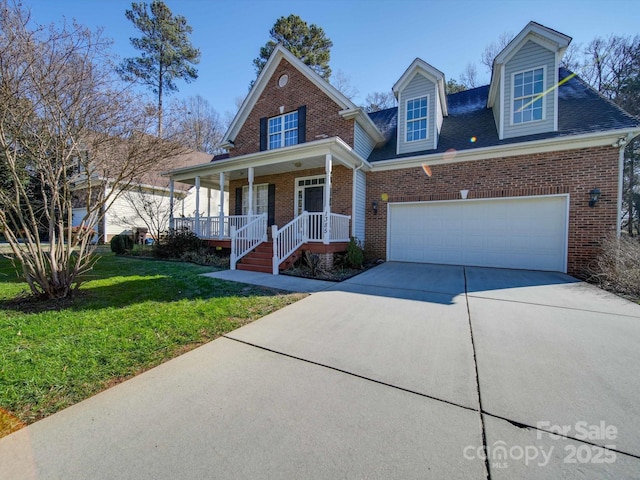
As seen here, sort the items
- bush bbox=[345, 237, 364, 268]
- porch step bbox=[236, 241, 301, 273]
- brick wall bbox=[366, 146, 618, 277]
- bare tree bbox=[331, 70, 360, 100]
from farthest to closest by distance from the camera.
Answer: bare tree bbox=[331, 70, 360, 100] < bush bbox=[345, 237, 364, 268] < porch step bbox=[236, 241, 301, 273] < brick wall bbox=[366, 146, 618, 277]

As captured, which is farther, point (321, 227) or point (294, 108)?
point (294, 108)

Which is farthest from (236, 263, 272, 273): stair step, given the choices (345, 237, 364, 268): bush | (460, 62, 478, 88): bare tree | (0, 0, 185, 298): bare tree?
(460, 62, 478, 88): bare tree

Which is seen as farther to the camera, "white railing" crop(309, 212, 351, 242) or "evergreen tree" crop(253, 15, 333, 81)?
"evergreen tree" crop(253, 15, 333, 81)

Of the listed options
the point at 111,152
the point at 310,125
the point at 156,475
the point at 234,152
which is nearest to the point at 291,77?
the point at 310,125

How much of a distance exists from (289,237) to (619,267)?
25.4ft

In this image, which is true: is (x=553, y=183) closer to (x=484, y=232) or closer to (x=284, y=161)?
(x=484, y=232)

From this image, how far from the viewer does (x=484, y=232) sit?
859 cm

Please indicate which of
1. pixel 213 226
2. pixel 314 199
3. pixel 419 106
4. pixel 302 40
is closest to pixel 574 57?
pixel 419 106

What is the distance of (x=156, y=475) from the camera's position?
4.92ft

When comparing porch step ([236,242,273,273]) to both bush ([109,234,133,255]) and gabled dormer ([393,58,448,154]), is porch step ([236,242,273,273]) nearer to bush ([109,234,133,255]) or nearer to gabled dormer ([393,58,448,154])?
gabled dormer ([393,58,448,154])

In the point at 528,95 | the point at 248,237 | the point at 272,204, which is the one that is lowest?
the point at 248,237

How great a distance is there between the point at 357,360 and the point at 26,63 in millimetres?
6205

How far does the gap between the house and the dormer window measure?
37mm

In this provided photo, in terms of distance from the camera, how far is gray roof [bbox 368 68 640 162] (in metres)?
7.63
